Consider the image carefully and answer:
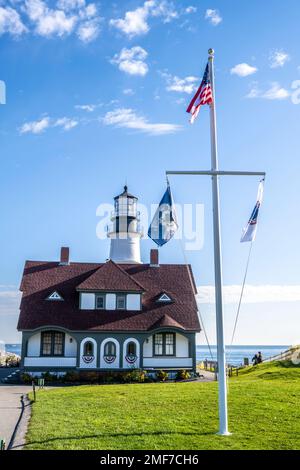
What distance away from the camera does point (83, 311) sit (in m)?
32.5

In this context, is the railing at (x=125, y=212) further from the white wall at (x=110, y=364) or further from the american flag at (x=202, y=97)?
the american flag at (x=202, y=97)

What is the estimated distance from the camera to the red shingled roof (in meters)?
31.7

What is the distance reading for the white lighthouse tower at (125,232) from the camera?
127ft

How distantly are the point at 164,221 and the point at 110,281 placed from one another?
2012 centimetres

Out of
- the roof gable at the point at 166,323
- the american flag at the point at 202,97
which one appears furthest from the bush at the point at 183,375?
the american flag at the point at 202,97

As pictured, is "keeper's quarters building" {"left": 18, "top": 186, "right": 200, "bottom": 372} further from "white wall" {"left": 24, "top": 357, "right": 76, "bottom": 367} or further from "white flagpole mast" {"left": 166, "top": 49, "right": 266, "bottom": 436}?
"white flagpole mast" {"left": 166, "top": 49, "right": 266, "bottom": 436}

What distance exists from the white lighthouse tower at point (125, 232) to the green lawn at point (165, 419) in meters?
18.5

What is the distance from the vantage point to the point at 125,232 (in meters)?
38.8

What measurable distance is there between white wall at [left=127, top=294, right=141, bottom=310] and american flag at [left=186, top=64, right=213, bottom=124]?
20.4 m

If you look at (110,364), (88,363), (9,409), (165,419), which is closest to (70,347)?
(88,363)

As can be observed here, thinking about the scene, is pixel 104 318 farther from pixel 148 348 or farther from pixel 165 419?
pixel 165 419
